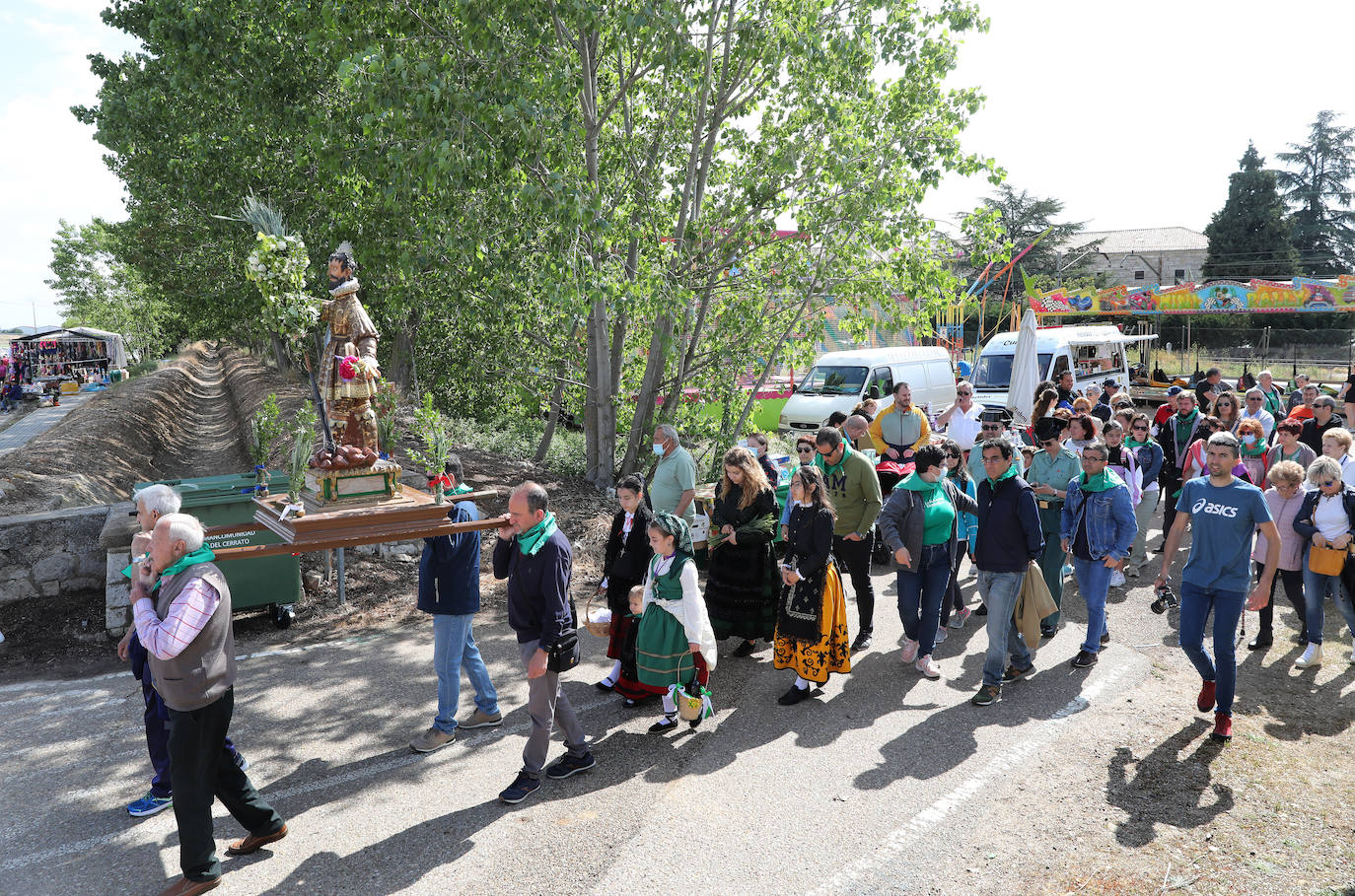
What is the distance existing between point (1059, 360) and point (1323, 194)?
50.9m

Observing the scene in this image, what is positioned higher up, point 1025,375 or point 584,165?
point 584,165

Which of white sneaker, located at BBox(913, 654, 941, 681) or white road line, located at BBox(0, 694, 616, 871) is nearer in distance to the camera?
white road line, located at BBox(0, 694, 616, 871)

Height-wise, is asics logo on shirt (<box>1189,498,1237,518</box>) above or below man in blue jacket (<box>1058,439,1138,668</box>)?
above

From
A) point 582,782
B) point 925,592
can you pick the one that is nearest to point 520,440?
point 925,592

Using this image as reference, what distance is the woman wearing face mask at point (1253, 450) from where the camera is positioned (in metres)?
8.61

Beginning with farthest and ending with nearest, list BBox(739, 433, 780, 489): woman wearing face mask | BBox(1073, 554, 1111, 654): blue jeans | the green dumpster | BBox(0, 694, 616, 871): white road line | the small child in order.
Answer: BBox(739, 433, 780, 489): woman wearing face mask → the green dumpster → BBox(1073, 554, 1111, 654): blue jeans → the small child → BBox(0, 694, 616, 871): white road line

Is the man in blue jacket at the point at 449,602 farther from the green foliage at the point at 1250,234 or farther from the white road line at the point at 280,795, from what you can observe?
the green foliage at the point at 1250,234

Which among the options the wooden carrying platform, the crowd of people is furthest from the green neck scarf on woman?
the wooden carrying platform

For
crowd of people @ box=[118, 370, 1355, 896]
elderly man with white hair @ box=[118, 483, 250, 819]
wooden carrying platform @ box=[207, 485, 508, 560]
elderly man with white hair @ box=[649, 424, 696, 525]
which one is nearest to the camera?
crowd of people @ box=[118, 370, 1355, 896]

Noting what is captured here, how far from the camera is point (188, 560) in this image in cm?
410

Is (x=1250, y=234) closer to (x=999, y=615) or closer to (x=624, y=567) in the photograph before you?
(x=999, y=615)

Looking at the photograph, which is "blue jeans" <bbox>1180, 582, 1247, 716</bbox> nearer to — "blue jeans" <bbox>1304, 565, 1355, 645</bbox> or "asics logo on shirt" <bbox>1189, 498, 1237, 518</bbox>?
"asics logo on shirt" <bbox>1189, 498, 1237, 518</bbox>

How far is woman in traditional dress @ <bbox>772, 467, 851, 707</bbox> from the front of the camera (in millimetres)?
6145

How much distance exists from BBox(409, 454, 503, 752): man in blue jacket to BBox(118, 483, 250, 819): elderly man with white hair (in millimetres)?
1221
